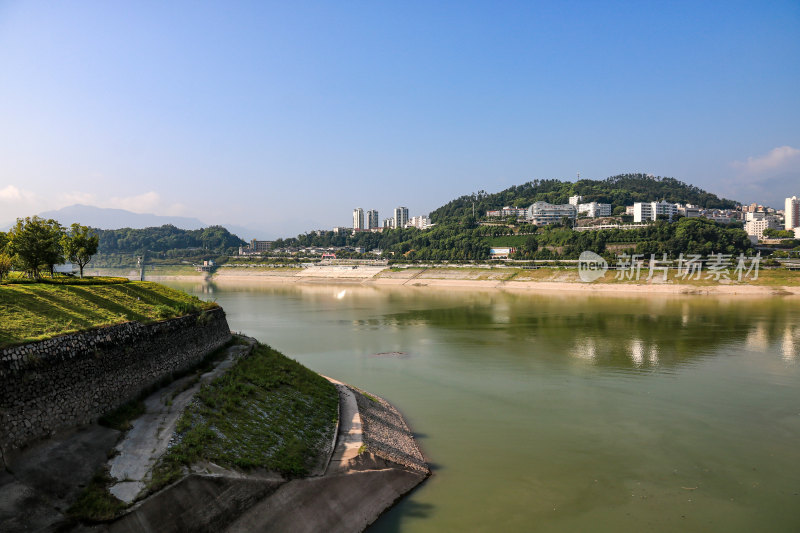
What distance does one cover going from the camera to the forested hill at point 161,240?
142 metres

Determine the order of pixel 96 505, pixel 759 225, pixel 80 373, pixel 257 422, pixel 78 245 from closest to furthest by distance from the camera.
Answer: pixel 96 505
pixel 80 373
pixel 257 422
pixel 78 245
pixel 759 225

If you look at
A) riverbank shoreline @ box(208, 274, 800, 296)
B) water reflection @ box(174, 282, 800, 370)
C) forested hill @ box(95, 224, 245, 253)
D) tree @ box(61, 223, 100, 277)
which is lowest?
water reflection @ box(174, 282, 800, 370)

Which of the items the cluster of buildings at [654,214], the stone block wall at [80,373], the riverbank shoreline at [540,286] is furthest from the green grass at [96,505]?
the cluster of buildings at [654,214]

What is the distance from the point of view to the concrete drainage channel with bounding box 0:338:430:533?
7.10m

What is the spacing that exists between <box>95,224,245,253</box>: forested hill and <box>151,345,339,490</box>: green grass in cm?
13886

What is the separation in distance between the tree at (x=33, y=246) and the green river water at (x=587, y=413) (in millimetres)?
10732

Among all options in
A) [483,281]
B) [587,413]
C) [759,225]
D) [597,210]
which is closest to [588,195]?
[597,210]

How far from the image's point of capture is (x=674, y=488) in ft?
35.3

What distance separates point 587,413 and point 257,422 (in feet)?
33.8

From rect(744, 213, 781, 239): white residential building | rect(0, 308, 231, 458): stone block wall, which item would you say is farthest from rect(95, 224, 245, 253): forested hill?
rect(0, 308, 231, 458): stone block wall

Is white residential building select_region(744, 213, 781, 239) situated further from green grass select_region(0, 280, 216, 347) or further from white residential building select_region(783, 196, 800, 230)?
green grass select_region(0, 280, 216, 347)

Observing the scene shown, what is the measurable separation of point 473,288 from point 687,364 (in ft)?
152

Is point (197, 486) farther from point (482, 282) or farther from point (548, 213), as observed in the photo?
point (548, 213)

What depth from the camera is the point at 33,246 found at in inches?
600
